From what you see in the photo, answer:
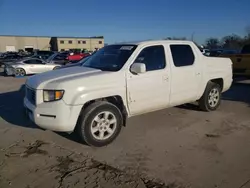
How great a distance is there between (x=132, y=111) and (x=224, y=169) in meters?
1.93

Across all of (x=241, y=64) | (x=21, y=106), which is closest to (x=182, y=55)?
(x=21, y=106)

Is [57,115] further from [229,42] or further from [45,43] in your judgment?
[45,43]

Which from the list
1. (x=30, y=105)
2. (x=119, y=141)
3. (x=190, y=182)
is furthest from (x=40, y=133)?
(x=190, y=182)

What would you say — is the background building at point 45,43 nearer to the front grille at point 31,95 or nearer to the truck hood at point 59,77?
the front grille at point 31,95

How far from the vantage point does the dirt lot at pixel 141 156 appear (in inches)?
137

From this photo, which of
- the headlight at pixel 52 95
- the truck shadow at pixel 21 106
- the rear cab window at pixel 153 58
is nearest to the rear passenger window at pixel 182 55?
the rear cab window at pixel 153 58

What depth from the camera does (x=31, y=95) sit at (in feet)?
15.6

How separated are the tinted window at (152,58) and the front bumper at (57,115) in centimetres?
160

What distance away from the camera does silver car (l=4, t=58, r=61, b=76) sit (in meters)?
18.5

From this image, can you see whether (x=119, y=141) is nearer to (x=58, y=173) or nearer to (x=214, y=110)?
(x=58, y=173)

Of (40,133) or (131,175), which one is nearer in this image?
(131,175)

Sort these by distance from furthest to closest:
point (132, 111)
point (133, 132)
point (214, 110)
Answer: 1. point (214, 110)
2. point (133, 132)
3. point (132, 111)

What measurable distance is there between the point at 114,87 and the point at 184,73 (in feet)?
5.98

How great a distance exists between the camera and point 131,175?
361cm
